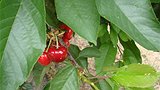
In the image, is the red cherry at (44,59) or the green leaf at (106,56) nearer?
the red cherry at (44,59)

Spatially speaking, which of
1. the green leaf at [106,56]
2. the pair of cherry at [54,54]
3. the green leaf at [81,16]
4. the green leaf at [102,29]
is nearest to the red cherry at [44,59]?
the pair of cherry at [54,54]

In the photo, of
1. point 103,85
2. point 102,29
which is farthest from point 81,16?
point 102,29

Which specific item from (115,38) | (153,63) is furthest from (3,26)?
(153,63)

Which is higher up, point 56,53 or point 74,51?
point 56,53

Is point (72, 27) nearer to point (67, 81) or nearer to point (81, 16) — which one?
point (81, 16)

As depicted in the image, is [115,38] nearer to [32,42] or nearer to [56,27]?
[56,27]

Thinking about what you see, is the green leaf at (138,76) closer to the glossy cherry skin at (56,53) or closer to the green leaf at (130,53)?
the glossy cherry skin at (56,53)
